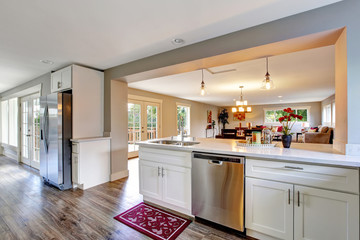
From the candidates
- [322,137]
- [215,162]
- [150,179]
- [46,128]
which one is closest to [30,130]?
[46,128]

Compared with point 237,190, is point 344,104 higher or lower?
higher

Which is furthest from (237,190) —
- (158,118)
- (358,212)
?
(158,118)

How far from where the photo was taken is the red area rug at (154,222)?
1764mm

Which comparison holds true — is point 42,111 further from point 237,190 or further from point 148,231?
point 237,190

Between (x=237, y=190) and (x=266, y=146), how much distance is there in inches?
26.6

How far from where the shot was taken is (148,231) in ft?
5.89

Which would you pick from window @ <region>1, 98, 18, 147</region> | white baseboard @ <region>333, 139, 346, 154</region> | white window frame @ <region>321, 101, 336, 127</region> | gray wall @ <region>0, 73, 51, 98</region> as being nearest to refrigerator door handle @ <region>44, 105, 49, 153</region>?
gray wall @ <region>0, 73, 51, 98</region>

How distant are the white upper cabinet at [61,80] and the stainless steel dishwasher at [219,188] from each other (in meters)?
2.81

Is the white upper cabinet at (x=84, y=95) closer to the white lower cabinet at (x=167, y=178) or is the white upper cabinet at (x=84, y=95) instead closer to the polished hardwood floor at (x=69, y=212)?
the polished hardwood floor at (x=69, y=212)

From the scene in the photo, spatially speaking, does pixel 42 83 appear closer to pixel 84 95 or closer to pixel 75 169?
pixel 84 95

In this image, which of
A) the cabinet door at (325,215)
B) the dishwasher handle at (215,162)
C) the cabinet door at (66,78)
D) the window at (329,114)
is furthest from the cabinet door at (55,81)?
the window at (329,114)

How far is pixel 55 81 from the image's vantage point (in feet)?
11.1

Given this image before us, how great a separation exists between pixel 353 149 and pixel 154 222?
2170 millimetres

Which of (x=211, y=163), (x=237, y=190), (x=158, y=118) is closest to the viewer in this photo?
(x=237, y=190)
